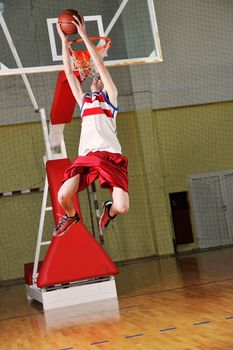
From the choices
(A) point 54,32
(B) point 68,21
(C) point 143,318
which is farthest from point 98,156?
(A) point 54,32

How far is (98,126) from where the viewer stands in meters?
5.88

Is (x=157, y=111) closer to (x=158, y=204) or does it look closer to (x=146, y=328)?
(x=158, y=204)

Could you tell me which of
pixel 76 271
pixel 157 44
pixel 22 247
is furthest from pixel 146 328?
pixel 22 247

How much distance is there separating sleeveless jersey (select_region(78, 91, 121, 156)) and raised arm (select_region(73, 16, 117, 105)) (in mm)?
107

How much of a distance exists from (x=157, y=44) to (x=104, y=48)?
1125 mm

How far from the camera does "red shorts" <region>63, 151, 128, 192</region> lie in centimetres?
560

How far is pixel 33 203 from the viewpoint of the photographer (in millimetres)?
16156

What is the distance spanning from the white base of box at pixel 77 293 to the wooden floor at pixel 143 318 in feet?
0.73

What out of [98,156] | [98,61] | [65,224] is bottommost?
[65,224]

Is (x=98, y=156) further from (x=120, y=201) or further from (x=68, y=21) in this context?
(x=68, y=21)

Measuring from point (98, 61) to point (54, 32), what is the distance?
10.6 feet

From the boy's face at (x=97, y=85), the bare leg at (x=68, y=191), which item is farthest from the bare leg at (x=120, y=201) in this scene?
the boy's face at (x=97, y=85)

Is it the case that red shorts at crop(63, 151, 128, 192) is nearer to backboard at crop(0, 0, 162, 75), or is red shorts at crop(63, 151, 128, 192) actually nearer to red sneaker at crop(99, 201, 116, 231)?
→ red sneaker at crop(99, 201, 116, 231)

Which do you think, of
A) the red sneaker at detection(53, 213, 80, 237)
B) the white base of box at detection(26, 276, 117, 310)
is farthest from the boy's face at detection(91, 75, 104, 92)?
the white base of box at detection(26, 276, 117, 310)
